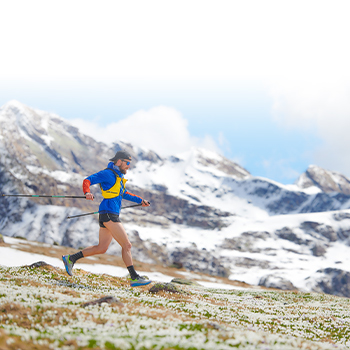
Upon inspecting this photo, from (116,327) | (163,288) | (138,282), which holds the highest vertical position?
(116,327)

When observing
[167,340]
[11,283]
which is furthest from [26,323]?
[11,283]

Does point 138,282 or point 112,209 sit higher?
point 112,209

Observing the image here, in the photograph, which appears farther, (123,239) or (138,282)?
(138,282)

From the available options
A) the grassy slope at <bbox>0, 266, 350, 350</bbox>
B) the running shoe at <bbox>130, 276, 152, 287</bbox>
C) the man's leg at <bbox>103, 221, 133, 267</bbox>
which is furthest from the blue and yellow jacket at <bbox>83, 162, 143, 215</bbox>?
the grassy slope at <bbox>0, 266, 350, 350</bbox>

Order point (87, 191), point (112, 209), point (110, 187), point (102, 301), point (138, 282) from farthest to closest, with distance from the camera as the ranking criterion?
1. point (138, 282)
2. point (110, 187)
3. point (112, 209)
4. point (87, 191)
5. point (102, 301)

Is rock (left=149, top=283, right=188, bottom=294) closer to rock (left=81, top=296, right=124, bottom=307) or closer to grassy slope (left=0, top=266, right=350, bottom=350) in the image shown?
grassy slope (left=0, top=266, right=350, bottom=350)

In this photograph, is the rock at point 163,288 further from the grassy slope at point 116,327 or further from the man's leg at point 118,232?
the man's leg at point 118,232

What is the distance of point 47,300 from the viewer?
1223cm

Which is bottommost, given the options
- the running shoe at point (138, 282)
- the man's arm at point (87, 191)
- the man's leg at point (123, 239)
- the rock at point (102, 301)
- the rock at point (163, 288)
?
the rock at point (163, 288)

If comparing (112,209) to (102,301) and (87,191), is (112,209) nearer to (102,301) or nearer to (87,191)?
(87,191)

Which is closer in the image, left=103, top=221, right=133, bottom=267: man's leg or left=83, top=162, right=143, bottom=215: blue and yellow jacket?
left=103, top=221, right=133, bottom=267: man's leg

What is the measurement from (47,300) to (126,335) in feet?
15.2

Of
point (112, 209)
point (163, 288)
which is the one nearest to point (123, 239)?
point (112, 209)

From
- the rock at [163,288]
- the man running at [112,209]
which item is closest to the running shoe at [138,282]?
the man running at [112,209]
